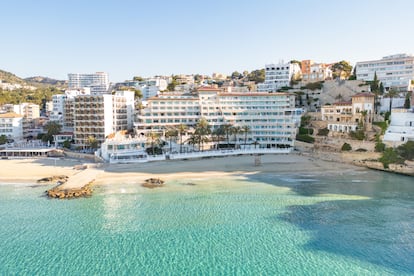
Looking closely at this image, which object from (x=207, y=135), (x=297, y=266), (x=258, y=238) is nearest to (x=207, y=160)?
(x=207, y=135)

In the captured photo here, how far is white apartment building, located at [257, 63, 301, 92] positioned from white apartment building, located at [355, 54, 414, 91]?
67.7ft

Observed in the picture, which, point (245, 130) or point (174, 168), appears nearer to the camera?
point (174, 168)

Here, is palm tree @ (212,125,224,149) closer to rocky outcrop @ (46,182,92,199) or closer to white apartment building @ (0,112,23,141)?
rocky outcrop @ (46,182,92,199)

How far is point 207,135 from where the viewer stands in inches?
2616

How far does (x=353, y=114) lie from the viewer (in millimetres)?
64438

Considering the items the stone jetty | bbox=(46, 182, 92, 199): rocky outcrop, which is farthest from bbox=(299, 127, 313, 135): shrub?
bbox=(46, 182, 92, 199): rocky outcrop

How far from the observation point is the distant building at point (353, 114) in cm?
6231

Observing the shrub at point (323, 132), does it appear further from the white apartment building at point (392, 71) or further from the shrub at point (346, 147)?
the white apartment building at point (392, 71)

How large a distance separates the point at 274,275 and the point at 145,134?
1994 inches

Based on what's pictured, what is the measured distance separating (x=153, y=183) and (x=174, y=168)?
357 inches

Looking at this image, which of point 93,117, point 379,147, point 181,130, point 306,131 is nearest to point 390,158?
point 379,147

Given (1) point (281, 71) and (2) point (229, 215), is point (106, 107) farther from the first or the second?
(1) point (281, 71)

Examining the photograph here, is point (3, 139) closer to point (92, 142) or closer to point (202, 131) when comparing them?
point (92, 142)

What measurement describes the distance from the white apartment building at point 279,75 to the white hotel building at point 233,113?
23908 millimetres
